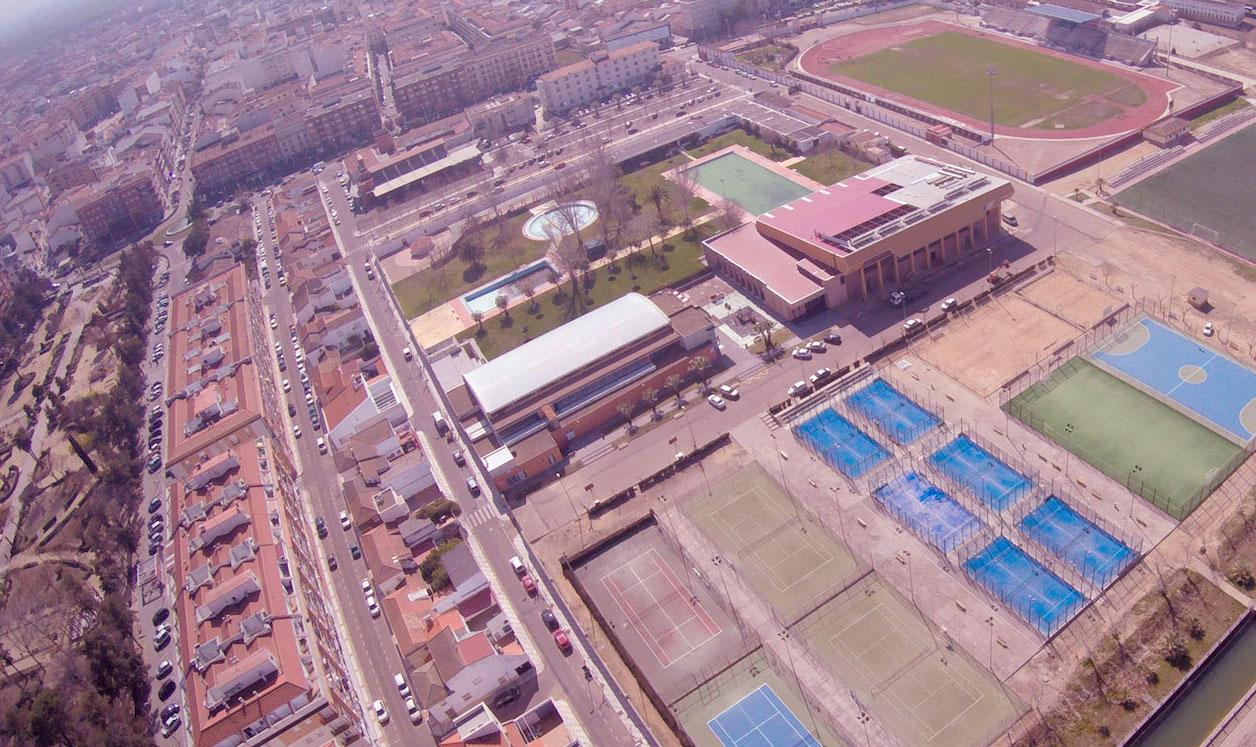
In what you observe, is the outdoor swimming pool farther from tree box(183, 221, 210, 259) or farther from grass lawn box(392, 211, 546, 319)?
tree box(183, 221, 210, 259)

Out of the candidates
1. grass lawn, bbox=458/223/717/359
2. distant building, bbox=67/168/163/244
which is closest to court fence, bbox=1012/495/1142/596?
grass lawn, bbox=458/223/717/359

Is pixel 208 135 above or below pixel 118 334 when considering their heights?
above

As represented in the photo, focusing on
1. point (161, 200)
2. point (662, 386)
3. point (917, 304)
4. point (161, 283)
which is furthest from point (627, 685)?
point (161, 200)

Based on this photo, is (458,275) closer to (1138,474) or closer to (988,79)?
(1138,474)

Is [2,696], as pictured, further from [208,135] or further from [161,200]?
[208,135]

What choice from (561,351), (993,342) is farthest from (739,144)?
(993,342)

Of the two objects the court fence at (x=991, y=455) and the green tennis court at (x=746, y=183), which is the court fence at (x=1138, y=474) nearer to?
the court fence at (x=991, y=455)

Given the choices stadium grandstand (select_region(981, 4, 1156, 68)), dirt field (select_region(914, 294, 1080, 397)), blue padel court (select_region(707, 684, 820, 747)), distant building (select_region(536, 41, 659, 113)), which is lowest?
blue padel court (select_region(707, 684, 820, 747))

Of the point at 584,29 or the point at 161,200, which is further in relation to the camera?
the point at 584,29
